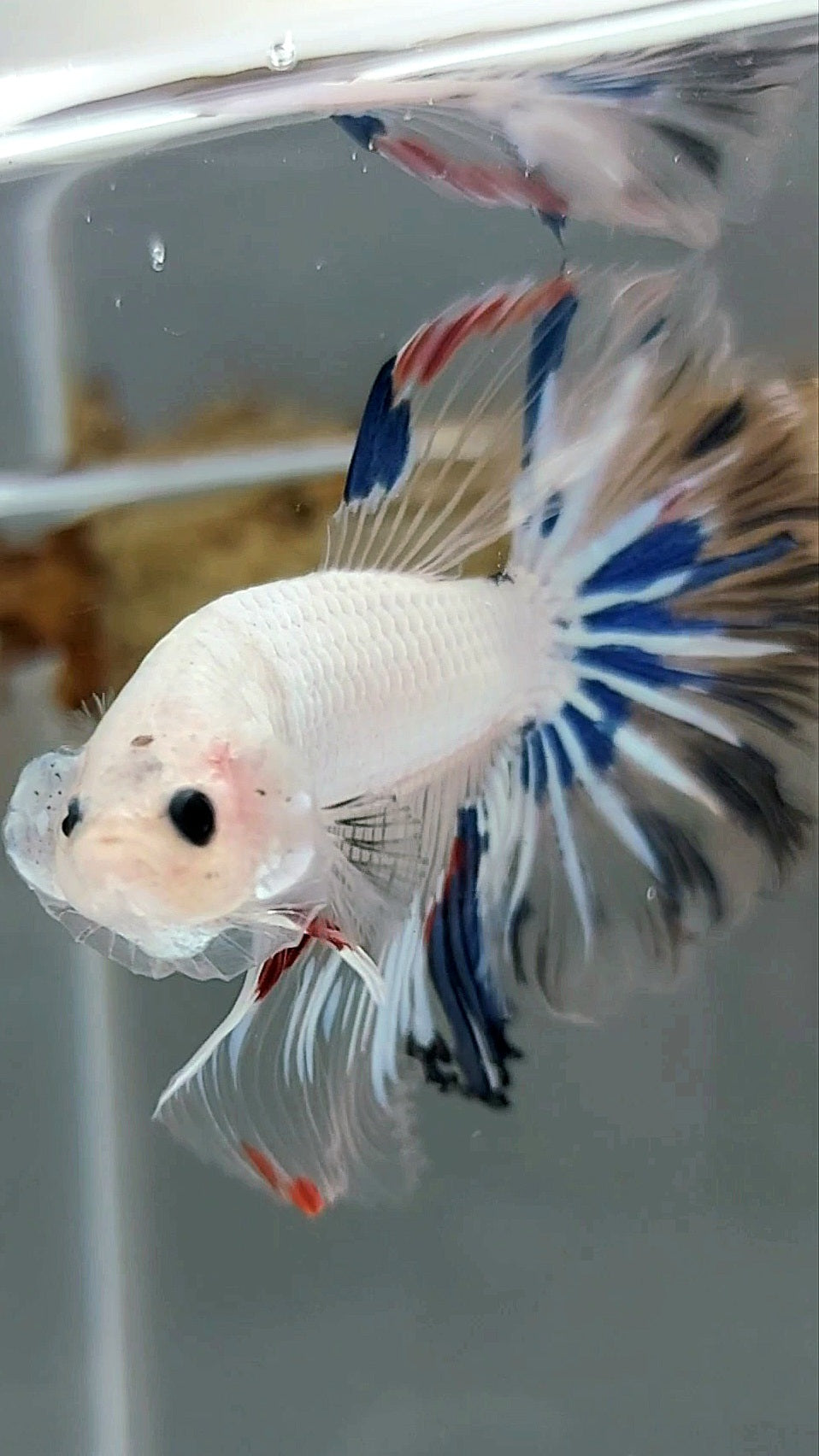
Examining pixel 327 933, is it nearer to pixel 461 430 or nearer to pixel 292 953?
pixel 292 953

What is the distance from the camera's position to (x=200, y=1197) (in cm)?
113

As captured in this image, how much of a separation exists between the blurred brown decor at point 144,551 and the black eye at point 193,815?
1.12 feet

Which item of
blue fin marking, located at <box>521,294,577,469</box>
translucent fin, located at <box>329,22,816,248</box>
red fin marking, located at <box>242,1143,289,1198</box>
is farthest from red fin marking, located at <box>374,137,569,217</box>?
red fin marking, located at <box>242,1143,289,1198</box>

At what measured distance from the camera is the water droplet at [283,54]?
1032 millimetres

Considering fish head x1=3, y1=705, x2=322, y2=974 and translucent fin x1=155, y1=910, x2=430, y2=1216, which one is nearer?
fish head x1=3, y1=705, x2=322, y2=974

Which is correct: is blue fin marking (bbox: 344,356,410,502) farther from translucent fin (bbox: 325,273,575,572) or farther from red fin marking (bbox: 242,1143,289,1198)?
red fin marking (bbox: 242,1143,289,1198)

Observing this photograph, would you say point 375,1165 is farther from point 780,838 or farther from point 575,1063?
point 780,838

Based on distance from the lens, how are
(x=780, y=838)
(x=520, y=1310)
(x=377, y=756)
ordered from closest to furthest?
(x=377, y=756) < (x=780, y=838) < (x=520, y=1310)

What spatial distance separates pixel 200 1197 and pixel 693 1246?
415 millimetres

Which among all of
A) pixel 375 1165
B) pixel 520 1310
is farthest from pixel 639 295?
pixel 520 1310

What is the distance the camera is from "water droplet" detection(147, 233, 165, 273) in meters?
1.05

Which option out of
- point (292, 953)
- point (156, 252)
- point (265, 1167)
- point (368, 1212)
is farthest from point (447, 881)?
point (156, 252)

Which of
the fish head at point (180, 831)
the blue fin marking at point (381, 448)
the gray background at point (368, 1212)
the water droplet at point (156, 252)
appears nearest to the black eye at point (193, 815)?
the fish head at point (180, 831)

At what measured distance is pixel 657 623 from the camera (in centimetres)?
73
